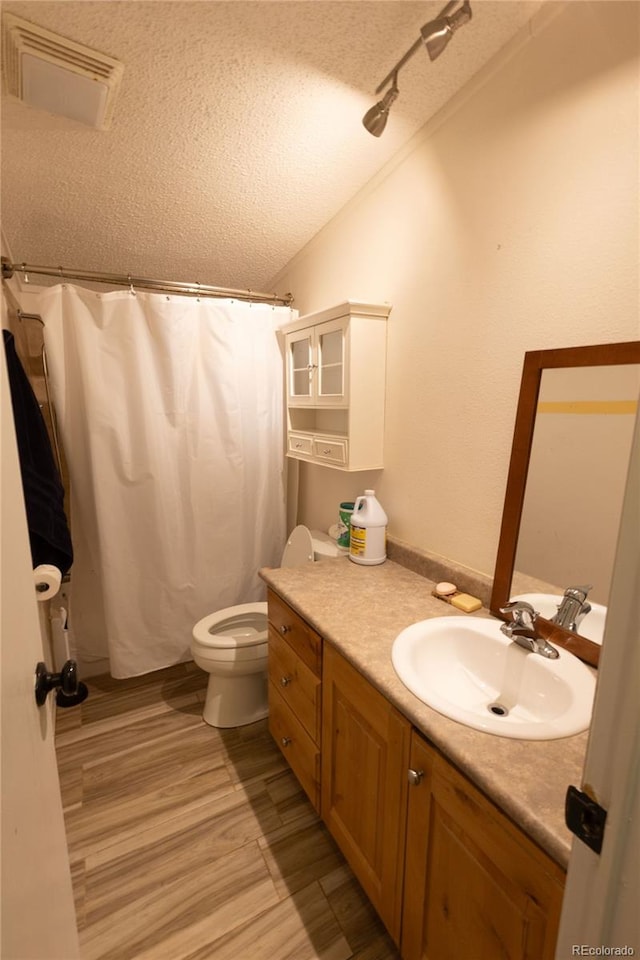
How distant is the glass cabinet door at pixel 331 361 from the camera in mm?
1587

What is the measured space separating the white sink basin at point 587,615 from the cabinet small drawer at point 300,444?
1.08m

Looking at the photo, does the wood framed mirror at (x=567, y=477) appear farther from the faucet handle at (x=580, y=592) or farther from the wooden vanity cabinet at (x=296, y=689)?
the wooden vanity cabinet at (x=296, y=689)

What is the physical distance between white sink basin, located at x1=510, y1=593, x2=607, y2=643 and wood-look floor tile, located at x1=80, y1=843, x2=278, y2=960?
45.5 inches

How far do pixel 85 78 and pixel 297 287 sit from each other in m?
1.25

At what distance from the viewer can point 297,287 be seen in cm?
218

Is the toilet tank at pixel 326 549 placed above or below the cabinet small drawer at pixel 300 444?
below

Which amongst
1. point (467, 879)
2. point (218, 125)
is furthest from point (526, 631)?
point (218, 125)

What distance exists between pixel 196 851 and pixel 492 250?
2087 millimetres

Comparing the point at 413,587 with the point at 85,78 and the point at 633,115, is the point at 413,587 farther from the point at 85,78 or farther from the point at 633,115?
the point at 85,78

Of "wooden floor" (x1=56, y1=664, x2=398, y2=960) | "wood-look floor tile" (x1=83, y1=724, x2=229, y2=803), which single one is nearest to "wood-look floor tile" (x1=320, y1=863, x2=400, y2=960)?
"wooden floor" (x1=56, y1=664, x2=398, y2=960)

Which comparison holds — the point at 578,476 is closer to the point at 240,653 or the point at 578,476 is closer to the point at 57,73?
the point at 240,653

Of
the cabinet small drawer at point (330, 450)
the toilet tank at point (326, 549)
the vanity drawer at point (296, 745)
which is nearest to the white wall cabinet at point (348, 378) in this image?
the cabinet small drawer at point (330, 450)

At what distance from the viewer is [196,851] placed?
1.32 metres

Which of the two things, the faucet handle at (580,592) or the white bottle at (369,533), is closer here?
the faucet handle at (580,592)
